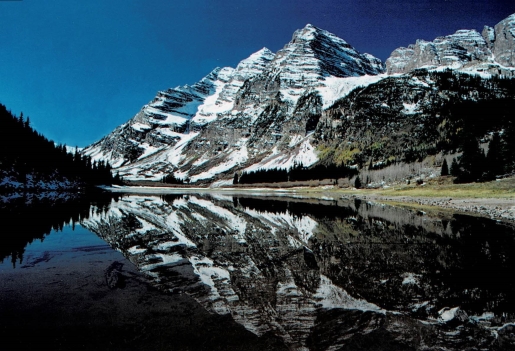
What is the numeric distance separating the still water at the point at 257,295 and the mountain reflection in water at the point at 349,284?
42 millimetres

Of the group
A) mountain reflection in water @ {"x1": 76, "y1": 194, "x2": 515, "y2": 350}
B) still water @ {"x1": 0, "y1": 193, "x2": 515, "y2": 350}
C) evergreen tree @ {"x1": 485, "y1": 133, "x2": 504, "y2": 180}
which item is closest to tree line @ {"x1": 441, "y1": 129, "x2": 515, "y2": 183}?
evergreen tree @ {"x1": 485, "y1": 133, "x2": 504, "y2": 180}

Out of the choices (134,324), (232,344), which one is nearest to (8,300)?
(134,324)

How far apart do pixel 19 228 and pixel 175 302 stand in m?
19.1

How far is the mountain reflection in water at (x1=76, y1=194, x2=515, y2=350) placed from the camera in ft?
21.9

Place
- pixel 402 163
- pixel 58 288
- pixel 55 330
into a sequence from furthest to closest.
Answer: pixel 402 163, pixel 58 288, pixel 55 330

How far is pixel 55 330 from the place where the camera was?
6.57 meters

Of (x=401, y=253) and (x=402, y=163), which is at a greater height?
(x=402, y=163)

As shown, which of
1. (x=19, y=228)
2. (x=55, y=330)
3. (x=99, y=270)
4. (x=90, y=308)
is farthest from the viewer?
(x=19, y=228)

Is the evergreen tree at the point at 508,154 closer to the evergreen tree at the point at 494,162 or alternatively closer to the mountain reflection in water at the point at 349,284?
the evergreen tree at the point at 494,162

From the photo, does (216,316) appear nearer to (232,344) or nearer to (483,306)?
(232,344)

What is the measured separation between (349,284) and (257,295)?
314 cm

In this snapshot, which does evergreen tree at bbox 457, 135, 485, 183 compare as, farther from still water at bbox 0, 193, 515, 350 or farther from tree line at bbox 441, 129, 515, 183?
still water at bbox 0, 193, 515, 350

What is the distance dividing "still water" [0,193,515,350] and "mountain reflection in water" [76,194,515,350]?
0.04 m

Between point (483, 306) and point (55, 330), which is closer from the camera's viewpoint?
point (55, 330)
